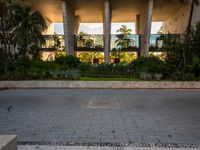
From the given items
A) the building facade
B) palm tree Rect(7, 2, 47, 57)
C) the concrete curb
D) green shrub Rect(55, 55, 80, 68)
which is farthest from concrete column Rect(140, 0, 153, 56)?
the concrete curb

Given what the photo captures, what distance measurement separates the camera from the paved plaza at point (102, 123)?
555 centimetres

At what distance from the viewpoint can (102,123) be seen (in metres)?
7.03

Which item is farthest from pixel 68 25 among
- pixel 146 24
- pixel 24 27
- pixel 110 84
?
pixel 110 84

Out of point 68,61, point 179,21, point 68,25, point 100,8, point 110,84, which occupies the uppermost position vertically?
point 100,8

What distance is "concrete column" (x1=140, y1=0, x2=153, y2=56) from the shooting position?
31.2 metres

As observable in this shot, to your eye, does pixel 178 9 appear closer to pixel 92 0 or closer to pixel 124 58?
pixel 124 58

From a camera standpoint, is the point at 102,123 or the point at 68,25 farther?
the point at 68,25

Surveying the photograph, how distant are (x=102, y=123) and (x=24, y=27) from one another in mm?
20802

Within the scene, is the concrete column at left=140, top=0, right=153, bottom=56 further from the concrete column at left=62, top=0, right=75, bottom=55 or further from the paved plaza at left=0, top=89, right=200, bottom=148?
the paved plaza at left=0, top=89, right=200, bottom=148

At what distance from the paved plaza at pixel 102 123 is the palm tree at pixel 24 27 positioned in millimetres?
14468

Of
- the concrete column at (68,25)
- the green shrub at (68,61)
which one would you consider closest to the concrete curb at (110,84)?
the green shrub at (68,61)

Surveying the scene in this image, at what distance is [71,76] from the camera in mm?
17484

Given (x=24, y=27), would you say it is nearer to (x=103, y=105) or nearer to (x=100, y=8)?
(x=100, y=8)

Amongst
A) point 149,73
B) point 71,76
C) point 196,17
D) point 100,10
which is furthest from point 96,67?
point 100,10
